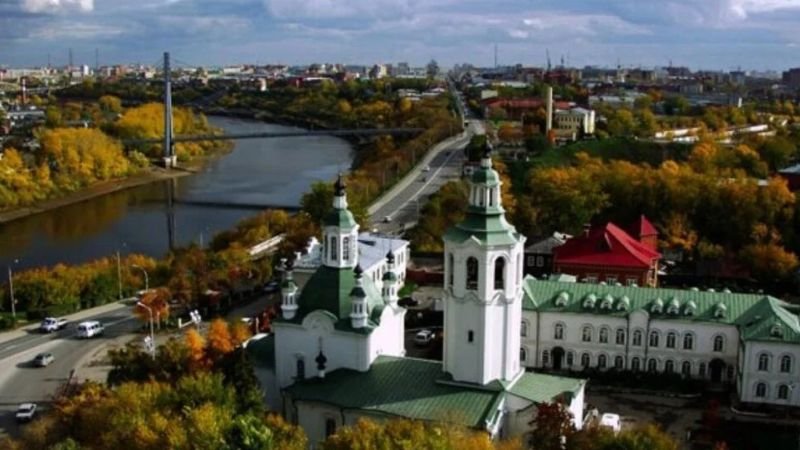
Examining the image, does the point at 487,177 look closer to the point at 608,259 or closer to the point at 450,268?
the point at 450,268

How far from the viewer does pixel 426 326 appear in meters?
21.2

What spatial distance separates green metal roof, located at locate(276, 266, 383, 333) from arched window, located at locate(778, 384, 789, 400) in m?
7.57

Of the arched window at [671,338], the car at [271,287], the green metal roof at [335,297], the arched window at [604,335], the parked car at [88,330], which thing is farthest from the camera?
the car at [271,287]

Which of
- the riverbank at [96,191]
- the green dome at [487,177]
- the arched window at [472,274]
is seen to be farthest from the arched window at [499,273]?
the riverbank at [96,191]

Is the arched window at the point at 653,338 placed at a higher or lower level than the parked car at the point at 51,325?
higher

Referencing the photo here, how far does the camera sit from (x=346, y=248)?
572 inches

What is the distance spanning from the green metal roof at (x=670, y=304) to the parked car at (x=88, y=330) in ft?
32.1

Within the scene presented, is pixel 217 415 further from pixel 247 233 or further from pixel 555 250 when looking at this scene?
pixel 247 233

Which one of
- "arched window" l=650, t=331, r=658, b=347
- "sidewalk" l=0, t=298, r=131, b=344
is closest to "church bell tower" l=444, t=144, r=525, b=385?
"arched window" l=650, t=331, r=658, b=347

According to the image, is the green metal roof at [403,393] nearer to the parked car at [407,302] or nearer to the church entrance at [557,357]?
the church entrance at [557,357]

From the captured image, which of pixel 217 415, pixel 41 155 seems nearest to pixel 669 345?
pixel 217 415

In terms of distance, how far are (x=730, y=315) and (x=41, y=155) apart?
125 ft

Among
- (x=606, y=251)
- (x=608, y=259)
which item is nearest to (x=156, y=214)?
(x=606, y=251)

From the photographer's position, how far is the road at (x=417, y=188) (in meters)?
33.0
